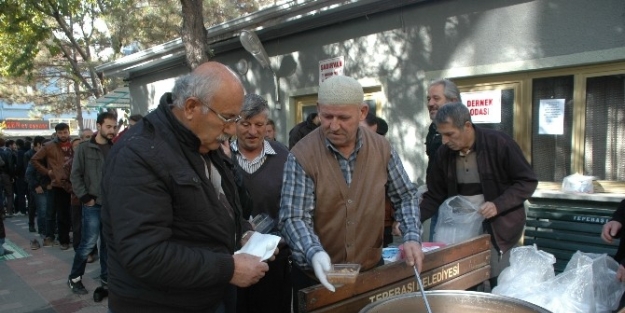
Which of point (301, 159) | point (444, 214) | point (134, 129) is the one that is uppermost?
point (134, 129)

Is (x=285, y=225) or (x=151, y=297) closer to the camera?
(x=151, y=297)

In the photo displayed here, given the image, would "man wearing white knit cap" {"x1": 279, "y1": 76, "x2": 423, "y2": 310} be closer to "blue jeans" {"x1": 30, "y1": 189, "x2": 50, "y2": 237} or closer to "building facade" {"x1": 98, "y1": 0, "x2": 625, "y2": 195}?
"building facade" {"x1": 98, "y1": 0, "x2": 625, "y2": 195}

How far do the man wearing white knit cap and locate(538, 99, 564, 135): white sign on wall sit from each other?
3289mm

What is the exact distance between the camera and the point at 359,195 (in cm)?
202

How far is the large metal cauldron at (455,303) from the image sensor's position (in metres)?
1.56

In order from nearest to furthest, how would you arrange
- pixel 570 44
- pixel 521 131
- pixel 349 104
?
pixel 349 104, pixel 570 44, pixel 521 131

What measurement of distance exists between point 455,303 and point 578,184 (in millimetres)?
3479

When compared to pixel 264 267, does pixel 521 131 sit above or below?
above

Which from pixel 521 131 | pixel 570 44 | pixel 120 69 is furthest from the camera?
pixel 120 69

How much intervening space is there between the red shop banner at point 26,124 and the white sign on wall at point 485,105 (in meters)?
45.8

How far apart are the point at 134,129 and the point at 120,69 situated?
36.8ft

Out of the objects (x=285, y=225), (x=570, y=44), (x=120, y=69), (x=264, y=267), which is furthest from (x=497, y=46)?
(x=120, y=69)

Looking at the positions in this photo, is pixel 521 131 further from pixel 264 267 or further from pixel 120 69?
pixel 120 69

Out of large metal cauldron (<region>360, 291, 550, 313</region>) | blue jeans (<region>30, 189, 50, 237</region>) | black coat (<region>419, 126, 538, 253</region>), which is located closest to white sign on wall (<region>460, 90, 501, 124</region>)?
black coat (<region>419, 126, 538, 253</region>)
